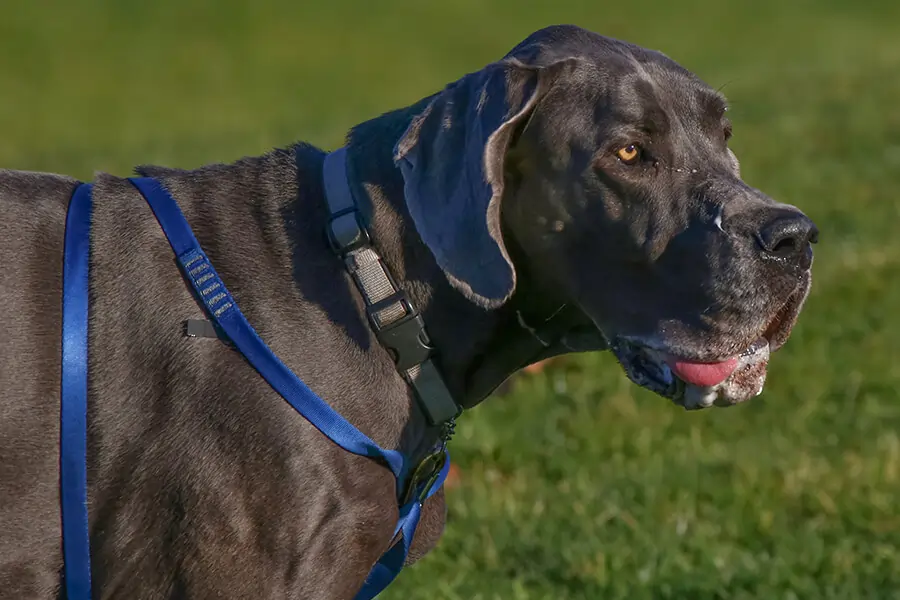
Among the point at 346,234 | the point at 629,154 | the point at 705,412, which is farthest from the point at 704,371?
the point at 705,412

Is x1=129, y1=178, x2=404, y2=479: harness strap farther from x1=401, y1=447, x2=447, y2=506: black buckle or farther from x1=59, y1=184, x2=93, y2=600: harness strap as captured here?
x1=59, y1=184, x2=93, y2=600: harness strap

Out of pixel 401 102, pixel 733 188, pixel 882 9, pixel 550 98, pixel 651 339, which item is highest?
pixel 550 98

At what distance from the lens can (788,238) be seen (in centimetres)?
349

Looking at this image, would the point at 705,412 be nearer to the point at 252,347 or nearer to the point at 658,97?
the point at 658,97

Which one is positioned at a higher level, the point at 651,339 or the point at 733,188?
the point at 733,188

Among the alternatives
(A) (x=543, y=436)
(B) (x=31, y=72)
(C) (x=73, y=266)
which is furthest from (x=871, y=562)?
(B) (x=31, y=72)

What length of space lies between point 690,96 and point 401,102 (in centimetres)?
1392

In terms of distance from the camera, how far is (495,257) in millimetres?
3451

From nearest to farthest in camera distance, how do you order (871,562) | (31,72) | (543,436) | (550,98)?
(550,98) → (871,562) → (543,436) → (31,72)

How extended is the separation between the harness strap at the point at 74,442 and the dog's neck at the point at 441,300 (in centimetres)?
75

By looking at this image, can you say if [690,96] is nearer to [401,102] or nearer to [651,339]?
[651,339]

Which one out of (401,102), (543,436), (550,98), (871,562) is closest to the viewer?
(550,98)

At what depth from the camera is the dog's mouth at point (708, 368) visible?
3570mm

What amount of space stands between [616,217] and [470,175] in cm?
39
